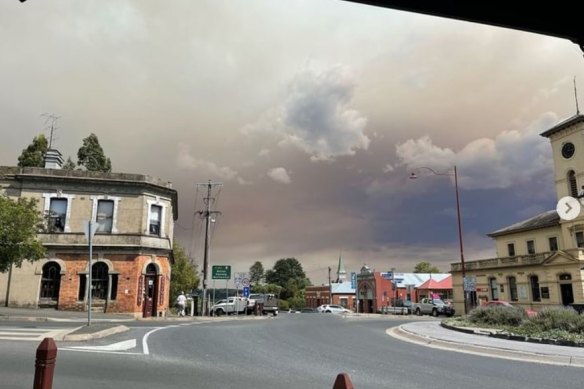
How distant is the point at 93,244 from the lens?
3141 cm

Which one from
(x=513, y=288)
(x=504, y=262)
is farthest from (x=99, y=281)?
(x=504, y=262)

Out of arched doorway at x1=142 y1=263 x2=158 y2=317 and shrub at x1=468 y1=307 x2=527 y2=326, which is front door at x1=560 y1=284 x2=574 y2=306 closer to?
shrub at x1=468 y1=307 x2=527 y2=326

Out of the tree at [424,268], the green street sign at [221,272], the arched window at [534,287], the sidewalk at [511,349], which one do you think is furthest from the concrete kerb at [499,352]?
the tree at [424,268]

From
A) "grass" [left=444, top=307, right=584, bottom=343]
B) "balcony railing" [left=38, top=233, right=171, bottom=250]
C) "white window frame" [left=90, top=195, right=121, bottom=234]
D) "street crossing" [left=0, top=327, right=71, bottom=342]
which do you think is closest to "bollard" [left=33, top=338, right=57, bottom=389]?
"street crossing" [left=0, top=327, right=71, bottom=342]

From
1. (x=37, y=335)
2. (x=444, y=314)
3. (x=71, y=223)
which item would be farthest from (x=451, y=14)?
(x=444, y=314)

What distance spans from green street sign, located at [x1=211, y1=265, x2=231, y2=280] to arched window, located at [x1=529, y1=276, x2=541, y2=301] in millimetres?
31981

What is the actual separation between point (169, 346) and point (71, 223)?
21.6 meters

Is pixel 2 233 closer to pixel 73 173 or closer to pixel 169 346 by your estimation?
pixel 73 173

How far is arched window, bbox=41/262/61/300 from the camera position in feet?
101

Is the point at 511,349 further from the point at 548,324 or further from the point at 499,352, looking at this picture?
the point at 548,324

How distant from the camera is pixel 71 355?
10.6m

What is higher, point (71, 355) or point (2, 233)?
point (2, 233)

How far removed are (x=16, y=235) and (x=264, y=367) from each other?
17.7 meters

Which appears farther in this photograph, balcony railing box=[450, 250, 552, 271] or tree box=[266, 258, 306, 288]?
tree box=[266, 258, 306, 288]
